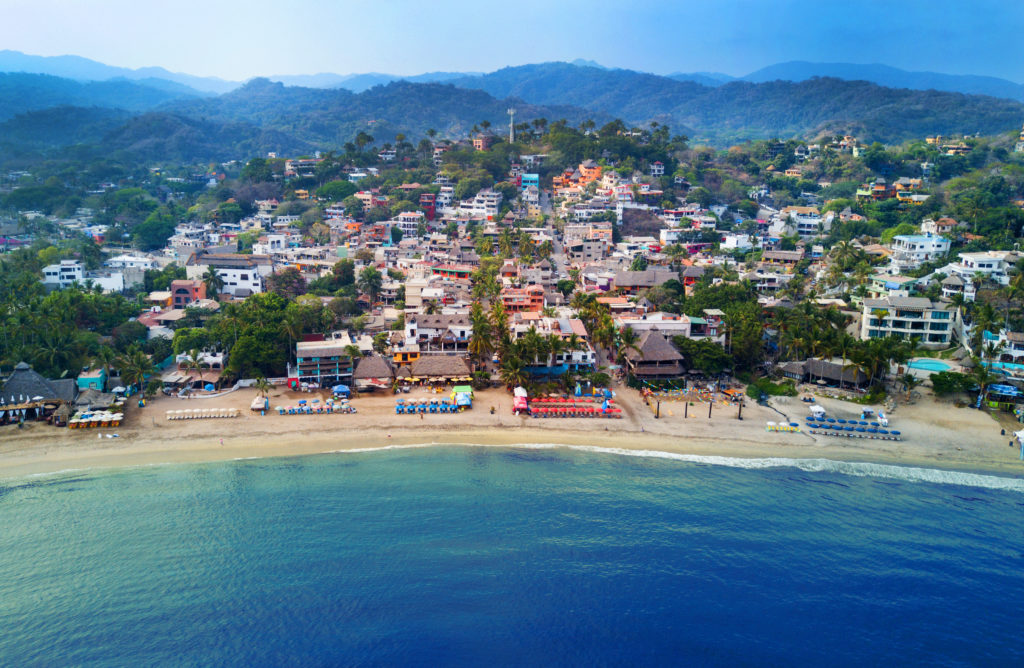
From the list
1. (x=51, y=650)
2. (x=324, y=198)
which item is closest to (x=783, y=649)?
(x=51, y=650)

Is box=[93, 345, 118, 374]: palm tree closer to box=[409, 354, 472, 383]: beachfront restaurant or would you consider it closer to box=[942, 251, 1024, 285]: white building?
box=[409, 354, 472, 383]: beachfront restaurant

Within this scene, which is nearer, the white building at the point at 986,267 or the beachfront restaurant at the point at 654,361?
the beachfront restaurant at the point at 654,361

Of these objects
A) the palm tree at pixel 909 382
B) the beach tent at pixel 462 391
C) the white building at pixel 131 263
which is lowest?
the beach tent at pixel 462 391

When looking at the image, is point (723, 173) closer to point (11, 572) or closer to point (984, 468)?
point (984, 468)

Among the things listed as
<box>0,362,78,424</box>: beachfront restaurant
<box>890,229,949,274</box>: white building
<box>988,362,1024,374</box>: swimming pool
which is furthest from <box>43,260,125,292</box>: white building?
<box>890,229,949,274</box>: white building

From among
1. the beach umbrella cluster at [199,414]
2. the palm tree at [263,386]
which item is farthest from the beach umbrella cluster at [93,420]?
the palm tree at [263,386]

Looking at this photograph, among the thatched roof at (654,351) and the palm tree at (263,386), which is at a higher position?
the thatched roof at (654,351)

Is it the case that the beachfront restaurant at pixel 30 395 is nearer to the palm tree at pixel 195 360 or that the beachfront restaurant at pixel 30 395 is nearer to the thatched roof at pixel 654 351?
the palm tree at pixel 195 360
